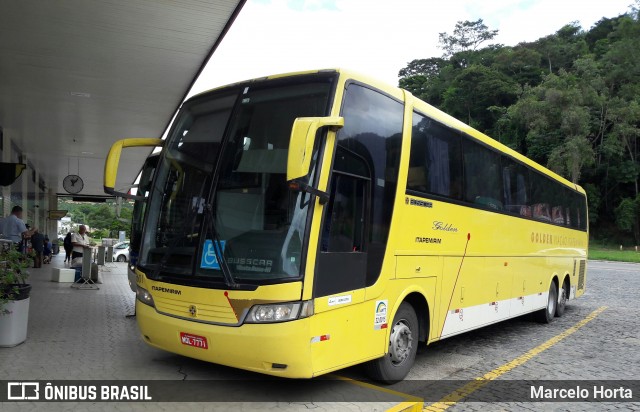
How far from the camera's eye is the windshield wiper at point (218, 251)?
15.5 ft

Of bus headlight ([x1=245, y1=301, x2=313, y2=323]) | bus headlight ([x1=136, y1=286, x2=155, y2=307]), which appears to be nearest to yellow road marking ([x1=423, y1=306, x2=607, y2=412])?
bus headlight ([x1=245, y1=301, x2=313, y2=323])

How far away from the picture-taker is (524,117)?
63.7 meters

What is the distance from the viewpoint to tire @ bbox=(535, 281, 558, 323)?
11234 mm

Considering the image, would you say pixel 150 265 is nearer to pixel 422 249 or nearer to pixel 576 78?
pixel 422 249

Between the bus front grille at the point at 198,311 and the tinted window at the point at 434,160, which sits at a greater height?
the tinted window at the point at 434,160

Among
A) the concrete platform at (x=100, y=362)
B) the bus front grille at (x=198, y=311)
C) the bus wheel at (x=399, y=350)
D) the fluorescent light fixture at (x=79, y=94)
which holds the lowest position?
the concrete platform at (x=100, y=362)

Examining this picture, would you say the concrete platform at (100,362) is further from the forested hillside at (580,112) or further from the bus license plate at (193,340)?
the forested hillside at (580,112)

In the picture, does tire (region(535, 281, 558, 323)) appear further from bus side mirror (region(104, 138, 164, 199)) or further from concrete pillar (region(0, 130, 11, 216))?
concrete pillar (region(0, 130, 11, 216))

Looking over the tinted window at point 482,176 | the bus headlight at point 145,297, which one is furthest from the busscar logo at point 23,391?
the tinted window at point 482,176

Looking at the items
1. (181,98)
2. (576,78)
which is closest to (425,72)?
(576,78)

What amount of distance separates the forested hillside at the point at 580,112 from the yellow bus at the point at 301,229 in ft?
184

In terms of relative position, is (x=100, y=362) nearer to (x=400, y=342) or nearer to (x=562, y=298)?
(x=400, y=342)

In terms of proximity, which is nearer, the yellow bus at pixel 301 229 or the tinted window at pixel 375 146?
the yellow bus at pixel 301 229

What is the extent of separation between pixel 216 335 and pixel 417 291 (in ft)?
8.47
